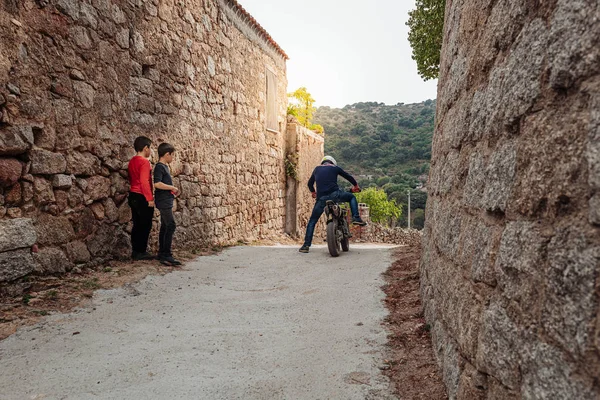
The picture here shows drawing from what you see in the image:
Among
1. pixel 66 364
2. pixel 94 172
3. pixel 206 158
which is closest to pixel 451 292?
pixel 66 364

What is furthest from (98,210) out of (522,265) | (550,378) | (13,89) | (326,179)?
(550,378)

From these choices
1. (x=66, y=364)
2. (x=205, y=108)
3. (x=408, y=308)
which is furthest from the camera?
(x=205, y=108)

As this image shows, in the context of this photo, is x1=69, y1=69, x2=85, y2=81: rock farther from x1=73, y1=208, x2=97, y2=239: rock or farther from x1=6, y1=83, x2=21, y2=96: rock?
x1=73, y1=208, x2=97, y2=239: rock

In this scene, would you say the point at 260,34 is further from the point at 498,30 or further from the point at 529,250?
the point at 529,250

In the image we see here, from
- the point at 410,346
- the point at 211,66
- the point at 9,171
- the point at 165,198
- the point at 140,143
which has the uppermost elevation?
the point at 211,66

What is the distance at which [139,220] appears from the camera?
4.93m

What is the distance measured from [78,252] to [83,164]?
2.78 feet

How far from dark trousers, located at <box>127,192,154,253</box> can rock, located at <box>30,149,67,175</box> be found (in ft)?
2.93

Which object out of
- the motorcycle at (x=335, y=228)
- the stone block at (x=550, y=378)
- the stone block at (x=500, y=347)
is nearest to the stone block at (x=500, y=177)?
the stone block at (x=500, y=347)

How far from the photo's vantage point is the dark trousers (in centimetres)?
489

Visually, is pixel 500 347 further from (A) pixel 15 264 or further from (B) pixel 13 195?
(B) pixel 13 195

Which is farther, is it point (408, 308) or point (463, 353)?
point (408, 308)

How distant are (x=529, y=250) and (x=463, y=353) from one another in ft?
2.25

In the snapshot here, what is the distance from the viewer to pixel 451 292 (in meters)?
2.14
